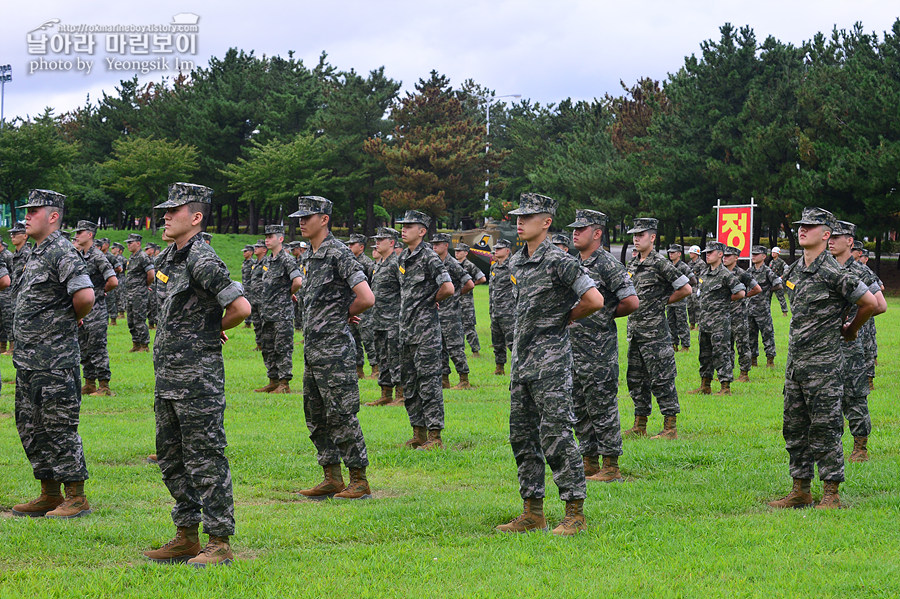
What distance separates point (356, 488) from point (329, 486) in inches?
11.0

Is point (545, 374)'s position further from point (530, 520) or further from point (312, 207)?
point (312, 207)

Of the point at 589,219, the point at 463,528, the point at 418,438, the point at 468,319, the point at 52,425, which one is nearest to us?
the point at 463,528

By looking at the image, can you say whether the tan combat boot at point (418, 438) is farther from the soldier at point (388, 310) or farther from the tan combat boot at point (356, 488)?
the soldier at point (388, 310)

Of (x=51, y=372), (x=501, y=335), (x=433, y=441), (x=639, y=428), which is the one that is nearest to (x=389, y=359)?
(x=433, y=441)

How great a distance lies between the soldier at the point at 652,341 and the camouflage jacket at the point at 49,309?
5.78 metres

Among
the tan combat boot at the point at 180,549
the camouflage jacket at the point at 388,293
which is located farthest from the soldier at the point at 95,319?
the tan combat boot at the point at 180,549

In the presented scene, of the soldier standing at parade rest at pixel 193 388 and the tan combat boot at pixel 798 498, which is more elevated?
the soldier standing at parade rest at pixel 193 388

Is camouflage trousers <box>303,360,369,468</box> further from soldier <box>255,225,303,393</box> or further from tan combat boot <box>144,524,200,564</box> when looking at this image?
soldier <box>255,225,303,393</box>

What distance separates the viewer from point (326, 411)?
293 inches

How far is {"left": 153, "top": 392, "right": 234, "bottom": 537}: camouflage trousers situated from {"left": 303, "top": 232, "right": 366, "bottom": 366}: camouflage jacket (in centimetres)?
168

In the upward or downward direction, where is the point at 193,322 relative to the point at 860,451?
upward

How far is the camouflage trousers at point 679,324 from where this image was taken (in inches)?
776

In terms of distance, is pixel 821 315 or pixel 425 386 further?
pixel 425 386

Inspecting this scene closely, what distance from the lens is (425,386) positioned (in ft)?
31.4
